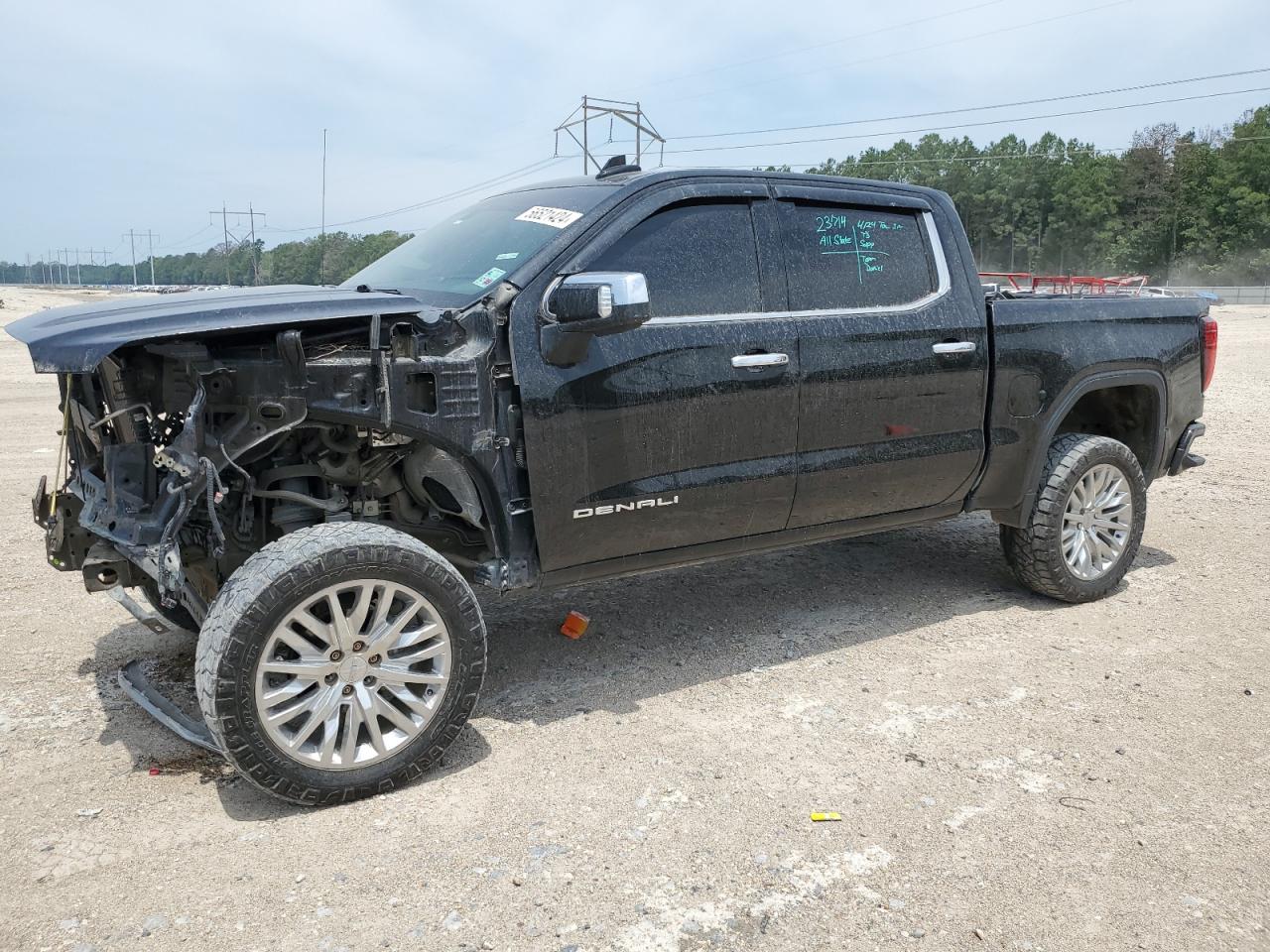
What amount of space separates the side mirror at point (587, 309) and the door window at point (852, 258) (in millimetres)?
984

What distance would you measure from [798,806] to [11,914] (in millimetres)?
2200

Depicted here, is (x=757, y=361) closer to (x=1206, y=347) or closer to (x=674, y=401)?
(x=674, y=401)

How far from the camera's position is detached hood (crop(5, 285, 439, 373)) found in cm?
293

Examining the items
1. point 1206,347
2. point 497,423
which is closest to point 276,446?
point 497,423

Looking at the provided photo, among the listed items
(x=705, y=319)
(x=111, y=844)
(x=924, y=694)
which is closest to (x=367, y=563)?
(x=111, y=844)

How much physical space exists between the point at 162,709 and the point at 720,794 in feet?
6.56

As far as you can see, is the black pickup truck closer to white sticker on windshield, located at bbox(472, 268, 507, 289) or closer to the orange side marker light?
white sticker on windshield, located at bbox(472, 268, 507, 289)

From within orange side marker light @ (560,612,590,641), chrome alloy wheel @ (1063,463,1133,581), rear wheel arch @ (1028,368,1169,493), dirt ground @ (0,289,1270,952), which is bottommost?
dirt ground @ (0,289,1270,952)

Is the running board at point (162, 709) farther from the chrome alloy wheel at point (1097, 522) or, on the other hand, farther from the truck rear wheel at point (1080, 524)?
the chrome alloy wheel at point (1097, 522)

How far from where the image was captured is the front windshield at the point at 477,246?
12.2 feet

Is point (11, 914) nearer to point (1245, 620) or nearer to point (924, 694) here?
point (924, 694)

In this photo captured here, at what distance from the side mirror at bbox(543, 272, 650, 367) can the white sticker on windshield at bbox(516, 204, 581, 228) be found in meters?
0.32

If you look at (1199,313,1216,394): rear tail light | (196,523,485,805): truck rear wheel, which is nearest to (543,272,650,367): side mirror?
(196,523,485,805): truck rear wheel

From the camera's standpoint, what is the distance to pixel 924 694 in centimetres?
411
